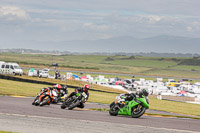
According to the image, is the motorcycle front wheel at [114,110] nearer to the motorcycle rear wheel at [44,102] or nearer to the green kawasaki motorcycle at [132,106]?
the green kawasaki motorcycle at [132,106]

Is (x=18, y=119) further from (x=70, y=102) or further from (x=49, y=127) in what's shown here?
(x=70, y=102)

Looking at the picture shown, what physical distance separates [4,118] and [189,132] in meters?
7.12

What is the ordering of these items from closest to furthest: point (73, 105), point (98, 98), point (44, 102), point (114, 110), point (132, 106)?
point (132, 106), point (114, 110), point (73, 105), point (44, 102), point (98, 98)

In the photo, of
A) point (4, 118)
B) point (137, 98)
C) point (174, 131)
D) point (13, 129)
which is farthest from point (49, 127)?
point (137, 98)

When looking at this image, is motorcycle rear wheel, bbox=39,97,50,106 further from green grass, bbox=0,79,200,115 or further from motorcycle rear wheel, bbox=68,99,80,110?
green grass, bbox=0,79,200,115

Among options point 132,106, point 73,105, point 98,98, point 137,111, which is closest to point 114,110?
point 132,106

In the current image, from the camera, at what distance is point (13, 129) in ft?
39.5

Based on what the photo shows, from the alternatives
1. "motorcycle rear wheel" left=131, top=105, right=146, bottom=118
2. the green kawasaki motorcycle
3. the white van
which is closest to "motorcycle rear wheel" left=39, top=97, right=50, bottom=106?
the green kawasaki motorcycle

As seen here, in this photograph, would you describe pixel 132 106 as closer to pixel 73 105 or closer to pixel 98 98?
pixel 73 105

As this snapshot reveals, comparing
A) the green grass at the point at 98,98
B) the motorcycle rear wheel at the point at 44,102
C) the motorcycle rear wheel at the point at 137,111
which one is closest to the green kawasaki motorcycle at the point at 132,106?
the motorcycle rear wheel at the point at 137,111

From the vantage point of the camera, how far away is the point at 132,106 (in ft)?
60.3

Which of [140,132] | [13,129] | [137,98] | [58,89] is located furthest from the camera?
[58,89]

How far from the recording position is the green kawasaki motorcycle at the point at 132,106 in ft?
59.5

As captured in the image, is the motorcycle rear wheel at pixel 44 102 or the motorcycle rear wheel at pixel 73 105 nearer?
the motorcycle rear wheel at pixel 73 105
